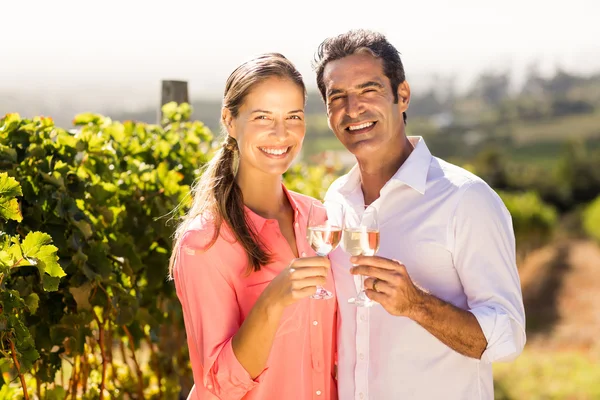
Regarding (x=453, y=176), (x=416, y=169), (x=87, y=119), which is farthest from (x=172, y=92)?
(x=453, y=176)

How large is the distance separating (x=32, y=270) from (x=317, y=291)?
3.62 feet

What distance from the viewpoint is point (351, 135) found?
8.31ft

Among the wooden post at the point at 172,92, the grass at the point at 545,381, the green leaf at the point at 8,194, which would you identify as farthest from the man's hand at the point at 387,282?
the grass at the point at 545,381

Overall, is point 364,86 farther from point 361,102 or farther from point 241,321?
point 241,321

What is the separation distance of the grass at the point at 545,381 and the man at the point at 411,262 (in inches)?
357

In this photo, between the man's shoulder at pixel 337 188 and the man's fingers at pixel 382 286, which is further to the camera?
the man's shoulder at pixel 337 188

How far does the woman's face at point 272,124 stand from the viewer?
7.41ft

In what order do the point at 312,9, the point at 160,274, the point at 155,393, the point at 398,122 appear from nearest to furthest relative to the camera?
the point at 398,122 → the point at 160,274 → the point at 155,393 → the point at 312,9

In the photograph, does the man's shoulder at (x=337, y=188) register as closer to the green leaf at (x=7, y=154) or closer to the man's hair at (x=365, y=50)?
the man's hair at (x=365, y=50)

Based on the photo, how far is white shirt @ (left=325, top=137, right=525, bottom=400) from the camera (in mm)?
2203

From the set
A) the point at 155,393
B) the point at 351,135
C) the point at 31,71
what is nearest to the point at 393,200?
the point at 351,135

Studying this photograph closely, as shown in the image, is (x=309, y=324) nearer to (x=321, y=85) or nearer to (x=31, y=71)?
(x=321, y=85)

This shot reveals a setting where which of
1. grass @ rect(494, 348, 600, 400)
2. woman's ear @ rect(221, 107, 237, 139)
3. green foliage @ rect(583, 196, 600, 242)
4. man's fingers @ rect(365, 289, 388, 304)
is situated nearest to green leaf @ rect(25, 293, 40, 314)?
woman's ear @ rect(221, 107, 237, 139)

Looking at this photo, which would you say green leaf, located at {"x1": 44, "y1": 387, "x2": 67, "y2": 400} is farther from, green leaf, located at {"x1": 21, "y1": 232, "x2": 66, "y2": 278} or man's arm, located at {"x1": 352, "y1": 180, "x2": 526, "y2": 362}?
man's arm, located at {"x1": 352, "y1": 180, "x2": 526, "y2": 362}
